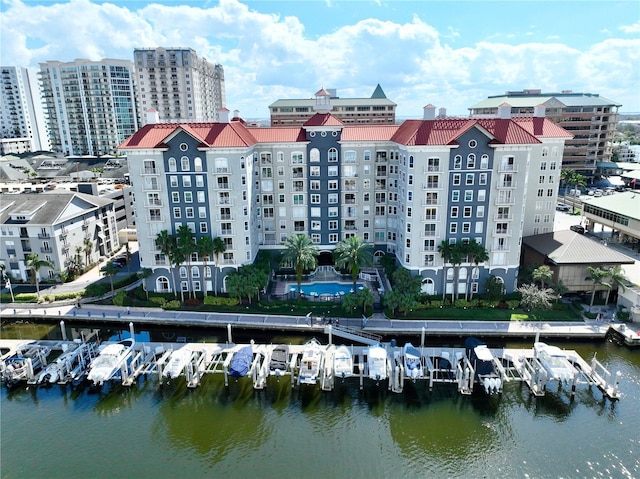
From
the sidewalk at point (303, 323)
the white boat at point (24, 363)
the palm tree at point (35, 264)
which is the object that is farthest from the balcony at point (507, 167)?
the palm tree at point (35, 264)

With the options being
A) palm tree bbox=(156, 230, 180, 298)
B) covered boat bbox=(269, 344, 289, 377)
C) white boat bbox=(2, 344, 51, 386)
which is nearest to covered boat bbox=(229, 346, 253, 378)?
covered boat bbox=(269, 344, 289, 377)

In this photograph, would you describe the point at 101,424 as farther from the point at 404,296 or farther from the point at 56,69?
the point at 56,69

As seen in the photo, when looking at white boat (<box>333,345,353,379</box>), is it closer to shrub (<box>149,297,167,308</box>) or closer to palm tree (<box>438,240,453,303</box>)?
palm tree (<box>438,240,453,303</box>)

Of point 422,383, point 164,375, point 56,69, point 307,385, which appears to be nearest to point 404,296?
point 422,383

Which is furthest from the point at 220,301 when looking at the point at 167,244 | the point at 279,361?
the point at 279,361

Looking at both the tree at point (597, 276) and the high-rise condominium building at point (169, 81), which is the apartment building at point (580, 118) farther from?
the high-rise condominium building at point (169, 81)

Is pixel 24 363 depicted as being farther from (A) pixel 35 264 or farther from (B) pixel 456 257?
(B) pixel 456 257
